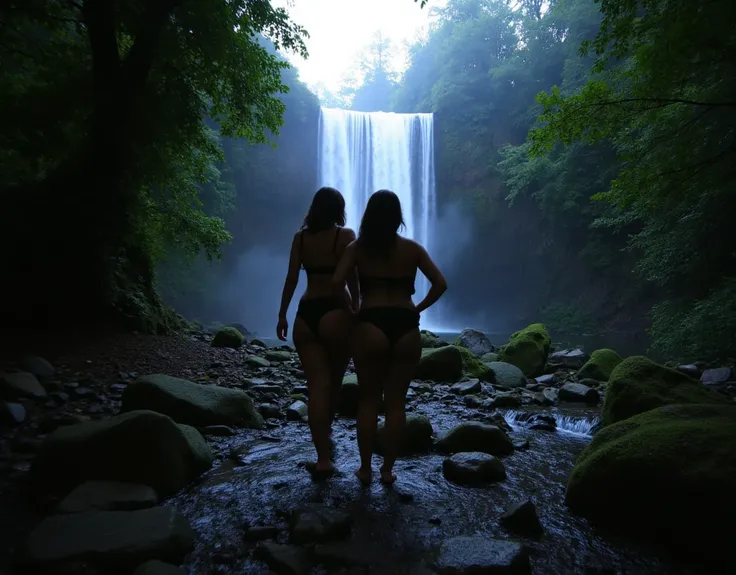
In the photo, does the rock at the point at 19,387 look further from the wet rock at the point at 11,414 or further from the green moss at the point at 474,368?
the green moss at the point at 474,368

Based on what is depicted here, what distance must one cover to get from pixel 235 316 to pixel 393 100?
27896 mm

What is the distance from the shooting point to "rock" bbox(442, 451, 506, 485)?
3.16m

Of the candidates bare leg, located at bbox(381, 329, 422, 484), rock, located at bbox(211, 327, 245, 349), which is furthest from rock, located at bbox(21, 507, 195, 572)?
rock, located at bbox(211, 327, 245, 349)

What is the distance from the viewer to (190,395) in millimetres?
4188

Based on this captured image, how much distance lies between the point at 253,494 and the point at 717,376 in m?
8.61

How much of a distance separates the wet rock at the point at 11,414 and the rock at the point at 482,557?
3.86 m

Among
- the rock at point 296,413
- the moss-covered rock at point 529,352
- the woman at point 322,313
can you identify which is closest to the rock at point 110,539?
the woman at point 322,313

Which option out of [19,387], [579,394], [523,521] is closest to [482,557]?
[523,521]

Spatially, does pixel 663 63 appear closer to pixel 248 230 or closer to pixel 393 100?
pixel 248 230

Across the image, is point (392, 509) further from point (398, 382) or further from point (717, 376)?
point (717, 376)

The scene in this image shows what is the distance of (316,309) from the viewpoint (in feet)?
10.3

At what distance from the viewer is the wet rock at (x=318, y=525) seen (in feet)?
7.32

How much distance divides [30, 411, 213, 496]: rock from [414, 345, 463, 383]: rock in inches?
212

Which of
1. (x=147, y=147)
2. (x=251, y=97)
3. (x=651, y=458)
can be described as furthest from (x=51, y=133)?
(x=651, y=458)
